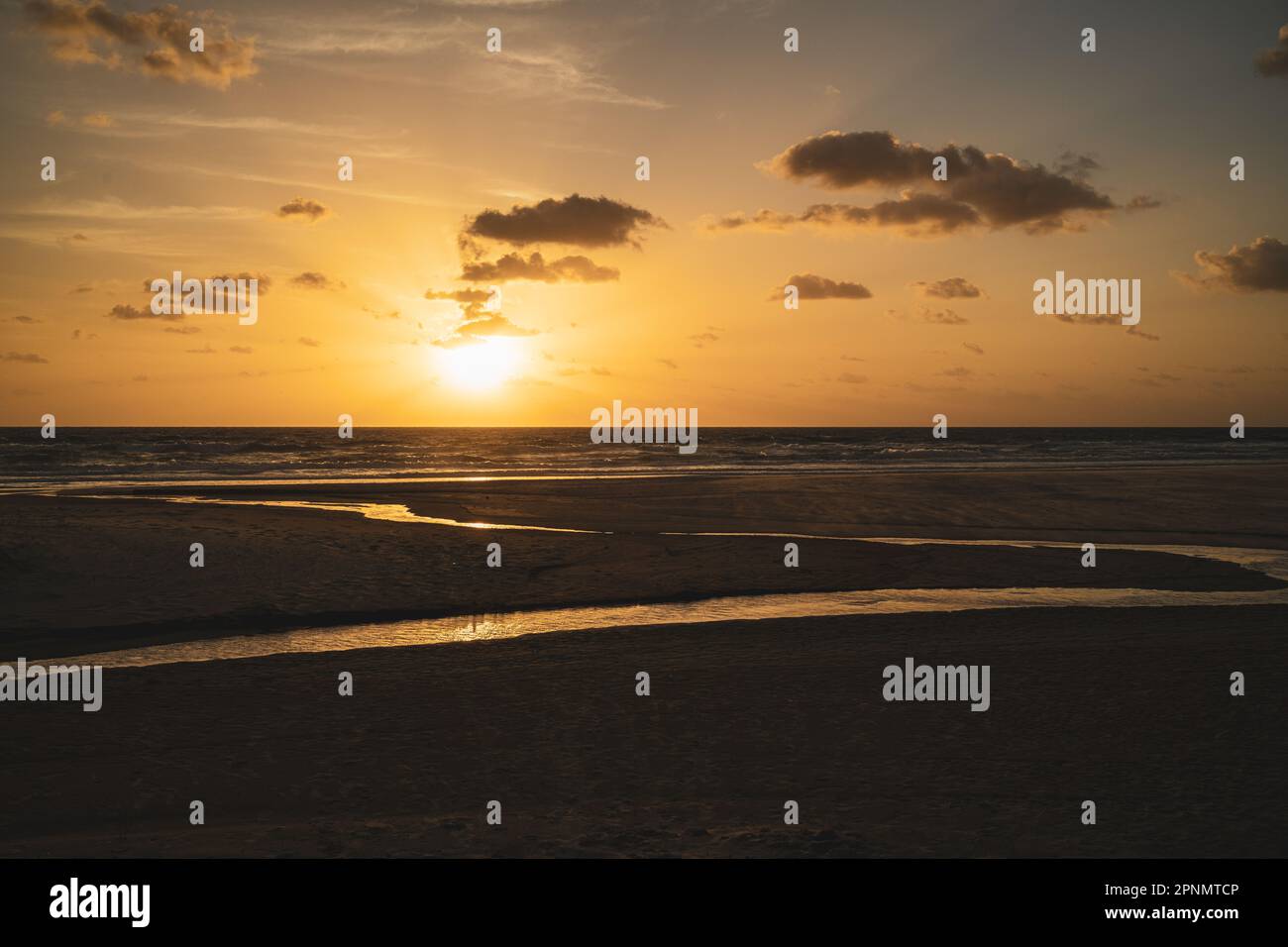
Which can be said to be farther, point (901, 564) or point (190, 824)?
point (901, 564)

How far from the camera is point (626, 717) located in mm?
9914

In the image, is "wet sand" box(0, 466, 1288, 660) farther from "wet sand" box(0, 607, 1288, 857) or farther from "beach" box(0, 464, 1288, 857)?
"wet sand" box(0, 607, 1288, 857)

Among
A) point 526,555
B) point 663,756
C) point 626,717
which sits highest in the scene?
point 526,555

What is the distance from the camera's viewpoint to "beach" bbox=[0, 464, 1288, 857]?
7.00 meters

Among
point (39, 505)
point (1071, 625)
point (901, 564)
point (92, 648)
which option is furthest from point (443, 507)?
point (1071, 625)

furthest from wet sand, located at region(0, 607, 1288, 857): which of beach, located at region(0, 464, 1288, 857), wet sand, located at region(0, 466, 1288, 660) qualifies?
wet sand, located at region(0, 466, 1288, 660)

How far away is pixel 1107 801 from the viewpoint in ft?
24.6

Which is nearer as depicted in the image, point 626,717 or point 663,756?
point 663,756

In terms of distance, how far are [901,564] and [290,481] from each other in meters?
34.1

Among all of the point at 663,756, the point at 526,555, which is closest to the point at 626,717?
the point at 663,756

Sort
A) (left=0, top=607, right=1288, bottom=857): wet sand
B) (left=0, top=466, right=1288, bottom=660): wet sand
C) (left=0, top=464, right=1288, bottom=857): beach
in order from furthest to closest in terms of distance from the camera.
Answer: (left=0, top=466, right=1288, bottom=660): wet sand < (left=0, top=464, right=1288, bottom=857): beach < (left=0, top=607, right=1288, bottom=857): wet sand

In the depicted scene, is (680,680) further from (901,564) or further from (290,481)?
(290,481)

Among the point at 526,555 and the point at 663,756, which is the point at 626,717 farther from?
the point at 526,555
